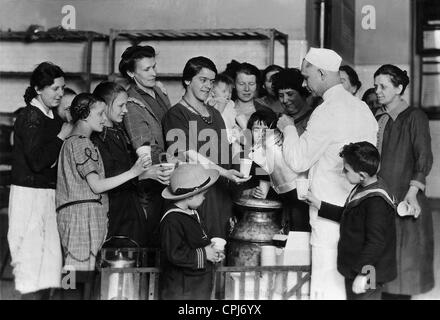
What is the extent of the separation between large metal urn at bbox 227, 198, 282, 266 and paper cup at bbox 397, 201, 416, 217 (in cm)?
78

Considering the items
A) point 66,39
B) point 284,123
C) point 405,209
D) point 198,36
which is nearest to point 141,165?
point 284,123

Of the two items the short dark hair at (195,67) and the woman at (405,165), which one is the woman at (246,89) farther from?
the woman at (405,165)

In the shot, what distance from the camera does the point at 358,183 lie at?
13.6 ft

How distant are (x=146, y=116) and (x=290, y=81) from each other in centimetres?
101

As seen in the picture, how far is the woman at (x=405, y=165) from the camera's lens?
192 inches

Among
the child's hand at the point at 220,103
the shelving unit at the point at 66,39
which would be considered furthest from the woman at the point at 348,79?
the shelving unit at the point at 66,39

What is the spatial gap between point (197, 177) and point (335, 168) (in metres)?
0.81

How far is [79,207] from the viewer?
4418mm

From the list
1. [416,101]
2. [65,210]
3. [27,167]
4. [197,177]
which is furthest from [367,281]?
[416,101]

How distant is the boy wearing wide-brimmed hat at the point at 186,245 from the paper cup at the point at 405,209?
1.41 m

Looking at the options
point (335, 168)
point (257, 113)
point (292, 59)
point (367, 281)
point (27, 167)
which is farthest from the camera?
point (292, 59)

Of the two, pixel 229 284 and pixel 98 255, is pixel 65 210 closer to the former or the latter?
pixel 98 255

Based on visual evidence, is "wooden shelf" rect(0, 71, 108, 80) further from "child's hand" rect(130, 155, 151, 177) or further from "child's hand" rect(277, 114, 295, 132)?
"child's hand" rect(277, 114, 295, 132)

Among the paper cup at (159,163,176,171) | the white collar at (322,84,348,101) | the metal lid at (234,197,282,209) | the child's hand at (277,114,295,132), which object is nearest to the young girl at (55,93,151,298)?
the paper cup at (159,163,176,171)
